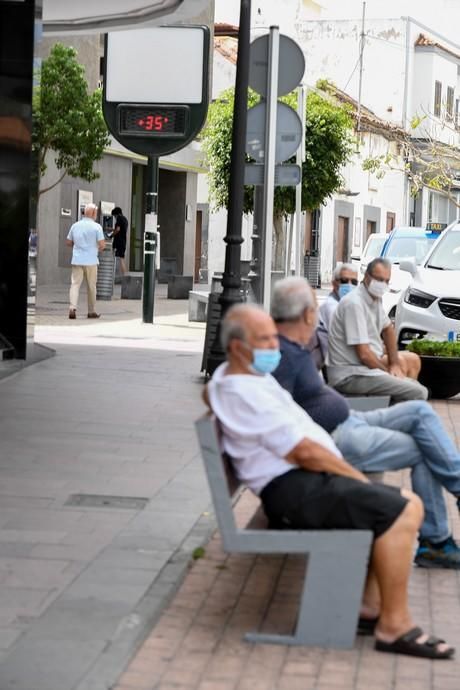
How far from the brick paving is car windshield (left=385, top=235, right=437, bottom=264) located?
64.4 ft

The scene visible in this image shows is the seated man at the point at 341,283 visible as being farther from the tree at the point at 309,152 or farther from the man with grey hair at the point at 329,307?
the tree at the point at 309,152

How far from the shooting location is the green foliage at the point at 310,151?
132 feet

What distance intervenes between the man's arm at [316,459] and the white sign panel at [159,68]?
17133mm

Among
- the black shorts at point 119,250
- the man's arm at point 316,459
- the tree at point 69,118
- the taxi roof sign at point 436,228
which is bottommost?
the man's arm at point 316,459

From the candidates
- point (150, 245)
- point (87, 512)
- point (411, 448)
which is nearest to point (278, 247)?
point (150, 245)

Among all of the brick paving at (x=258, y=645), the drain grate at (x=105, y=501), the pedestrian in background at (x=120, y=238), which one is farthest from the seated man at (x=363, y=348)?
the pedestrian in background at (x=120, y=238)

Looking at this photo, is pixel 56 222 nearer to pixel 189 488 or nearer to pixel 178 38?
pixel 178 38

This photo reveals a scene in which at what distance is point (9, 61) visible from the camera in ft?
49.8

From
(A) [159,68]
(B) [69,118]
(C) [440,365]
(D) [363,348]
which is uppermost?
(A) [159,68]

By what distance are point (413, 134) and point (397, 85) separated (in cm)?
231

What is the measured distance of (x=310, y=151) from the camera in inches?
1602

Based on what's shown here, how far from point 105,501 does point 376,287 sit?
3.40m

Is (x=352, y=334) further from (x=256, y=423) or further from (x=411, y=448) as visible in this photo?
(x=256, y=423)

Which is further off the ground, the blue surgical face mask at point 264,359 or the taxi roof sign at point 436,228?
the taxi roof sign at point 436,228
